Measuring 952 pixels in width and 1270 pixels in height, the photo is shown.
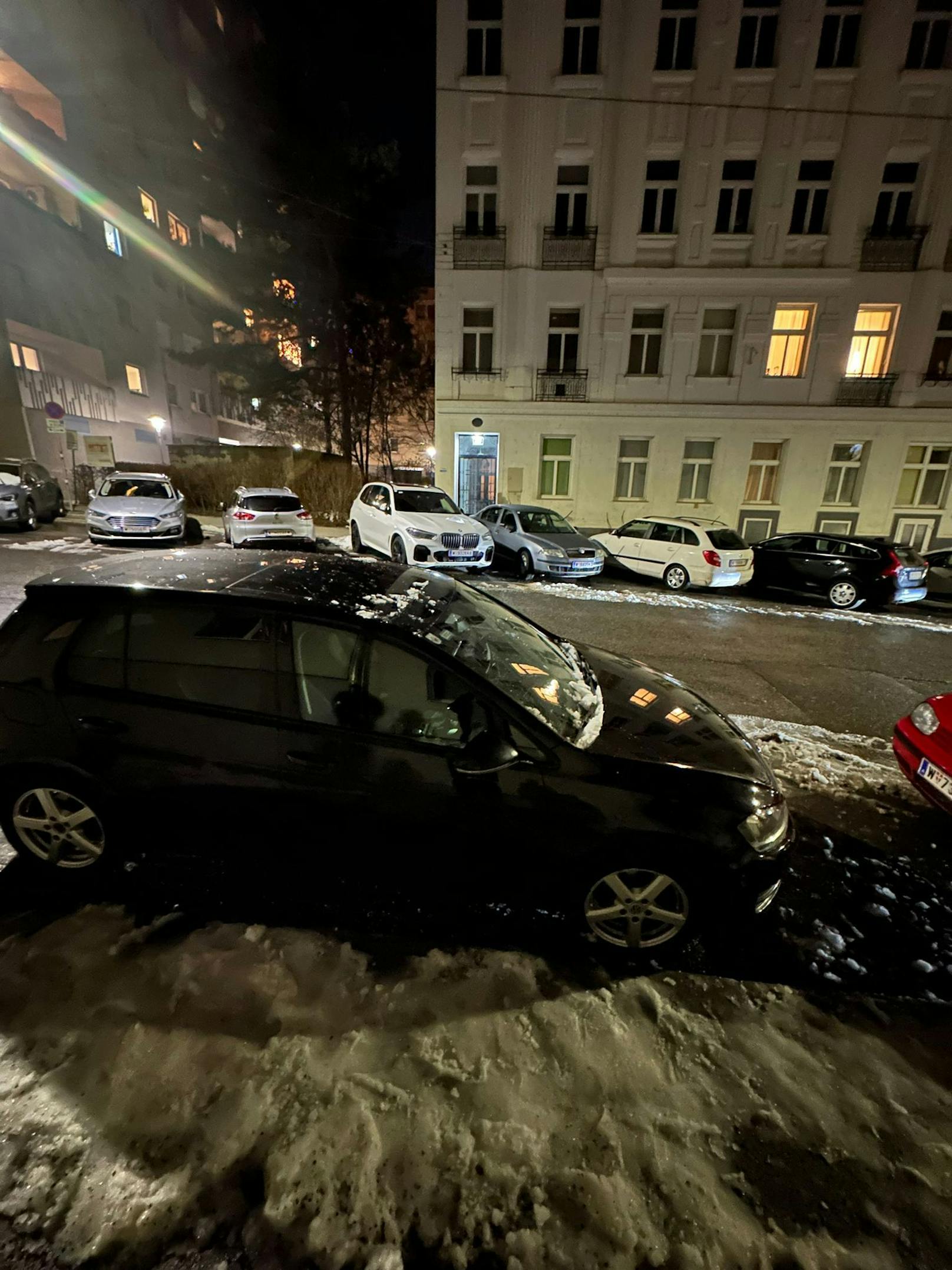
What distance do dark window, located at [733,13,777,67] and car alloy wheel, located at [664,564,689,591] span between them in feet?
50.3

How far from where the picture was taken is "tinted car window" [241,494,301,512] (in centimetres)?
1193

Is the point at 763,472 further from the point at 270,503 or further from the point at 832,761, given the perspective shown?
the point at 832,761

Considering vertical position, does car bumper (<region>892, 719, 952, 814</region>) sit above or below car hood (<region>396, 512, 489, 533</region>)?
below

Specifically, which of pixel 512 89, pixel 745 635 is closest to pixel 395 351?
pixel 512 89

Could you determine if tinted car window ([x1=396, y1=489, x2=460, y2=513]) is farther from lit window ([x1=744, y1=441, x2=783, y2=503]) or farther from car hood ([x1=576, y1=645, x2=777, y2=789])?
lit window ([x1=744, y1=441, x2=783, y2=503])

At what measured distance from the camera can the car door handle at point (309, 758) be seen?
245cm

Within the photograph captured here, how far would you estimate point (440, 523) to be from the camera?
35.7ft

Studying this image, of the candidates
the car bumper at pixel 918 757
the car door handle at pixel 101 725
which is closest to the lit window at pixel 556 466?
the car bumper at pixel 918 757

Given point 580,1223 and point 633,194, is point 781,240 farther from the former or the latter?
point 580,1223

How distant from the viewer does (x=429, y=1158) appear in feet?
5.81

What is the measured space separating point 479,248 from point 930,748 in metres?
18.1

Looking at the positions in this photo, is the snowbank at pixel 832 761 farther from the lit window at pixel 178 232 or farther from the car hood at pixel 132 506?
the lit window at pixel 178 232

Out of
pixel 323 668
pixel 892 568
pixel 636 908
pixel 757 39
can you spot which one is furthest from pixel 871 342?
pixel 323 668

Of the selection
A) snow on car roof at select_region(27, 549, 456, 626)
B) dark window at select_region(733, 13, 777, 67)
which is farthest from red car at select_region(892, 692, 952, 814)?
dark window at select_region(733, 13, 777, 67)
